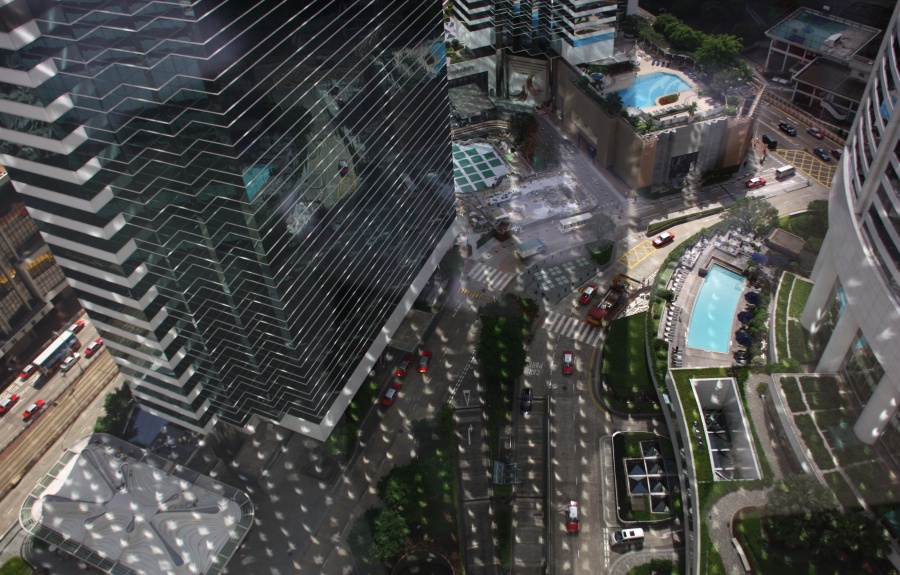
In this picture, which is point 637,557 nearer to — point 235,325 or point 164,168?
point 235,325

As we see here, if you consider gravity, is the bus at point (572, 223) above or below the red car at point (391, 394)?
above

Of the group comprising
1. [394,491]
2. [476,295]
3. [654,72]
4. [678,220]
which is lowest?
[476,295]

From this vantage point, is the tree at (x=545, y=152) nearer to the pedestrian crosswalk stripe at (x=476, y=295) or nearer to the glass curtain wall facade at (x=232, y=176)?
the pedestrian crosswalk stripe at (x=476, y=295)

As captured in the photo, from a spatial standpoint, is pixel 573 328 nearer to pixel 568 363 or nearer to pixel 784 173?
pixel 568 363

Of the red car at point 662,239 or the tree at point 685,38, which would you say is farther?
the tree at point 685,38

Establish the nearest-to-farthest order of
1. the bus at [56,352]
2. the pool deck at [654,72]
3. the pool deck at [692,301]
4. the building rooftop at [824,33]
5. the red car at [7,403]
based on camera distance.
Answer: the pool deck at [692,301], the red car at [7,403], the bus at [56,352], the pool deck at [654,72], the building rooftop at [824,33]

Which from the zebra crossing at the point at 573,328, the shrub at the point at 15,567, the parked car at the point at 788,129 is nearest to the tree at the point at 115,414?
the shrub at the point at 15,567

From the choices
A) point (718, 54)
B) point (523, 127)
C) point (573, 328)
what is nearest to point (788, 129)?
point (718, 54)
